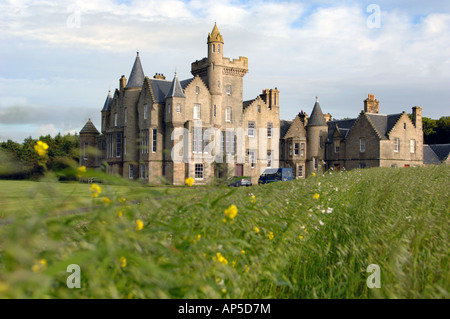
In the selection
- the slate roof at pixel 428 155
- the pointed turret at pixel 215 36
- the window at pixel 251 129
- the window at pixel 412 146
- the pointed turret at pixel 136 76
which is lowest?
the slate roof at pixel 428 155

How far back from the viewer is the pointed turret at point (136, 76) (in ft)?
143

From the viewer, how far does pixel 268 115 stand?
50.1 m

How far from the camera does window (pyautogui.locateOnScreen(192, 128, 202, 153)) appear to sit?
1626 inches

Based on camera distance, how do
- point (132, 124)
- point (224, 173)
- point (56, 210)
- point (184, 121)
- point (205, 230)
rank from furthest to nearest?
1. point (132, 124)
2. point (184, 121)
3. point (224, 173)
4. point (205, 230)
5. point (56, 210)

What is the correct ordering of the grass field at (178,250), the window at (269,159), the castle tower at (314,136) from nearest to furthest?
1. the grass field at (178,250)
2. the window at (269,159)
3. the castle tower at (314,136)

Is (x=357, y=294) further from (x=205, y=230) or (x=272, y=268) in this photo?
(x=205, y=230)

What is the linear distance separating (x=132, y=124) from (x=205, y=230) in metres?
41.8

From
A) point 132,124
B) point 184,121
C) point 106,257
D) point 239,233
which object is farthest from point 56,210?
point 132,124

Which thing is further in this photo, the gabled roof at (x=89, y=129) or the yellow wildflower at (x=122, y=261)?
the gabled roof at (x=89, y=129)

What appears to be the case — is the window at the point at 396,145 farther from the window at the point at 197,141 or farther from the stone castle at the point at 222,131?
the window at the point at 197,141

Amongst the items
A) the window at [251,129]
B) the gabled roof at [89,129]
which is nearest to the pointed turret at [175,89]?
the window at [251,129]

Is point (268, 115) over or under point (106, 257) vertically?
over

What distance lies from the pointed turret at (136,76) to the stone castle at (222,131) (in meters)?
0.11

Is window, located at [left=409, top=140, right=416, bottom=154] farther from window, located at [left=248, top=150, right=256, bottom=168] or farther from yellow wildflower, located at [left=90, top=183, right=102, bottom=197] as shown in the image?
yellow wildflower, located at [left=90, top=183, right=102, bottom=197]
